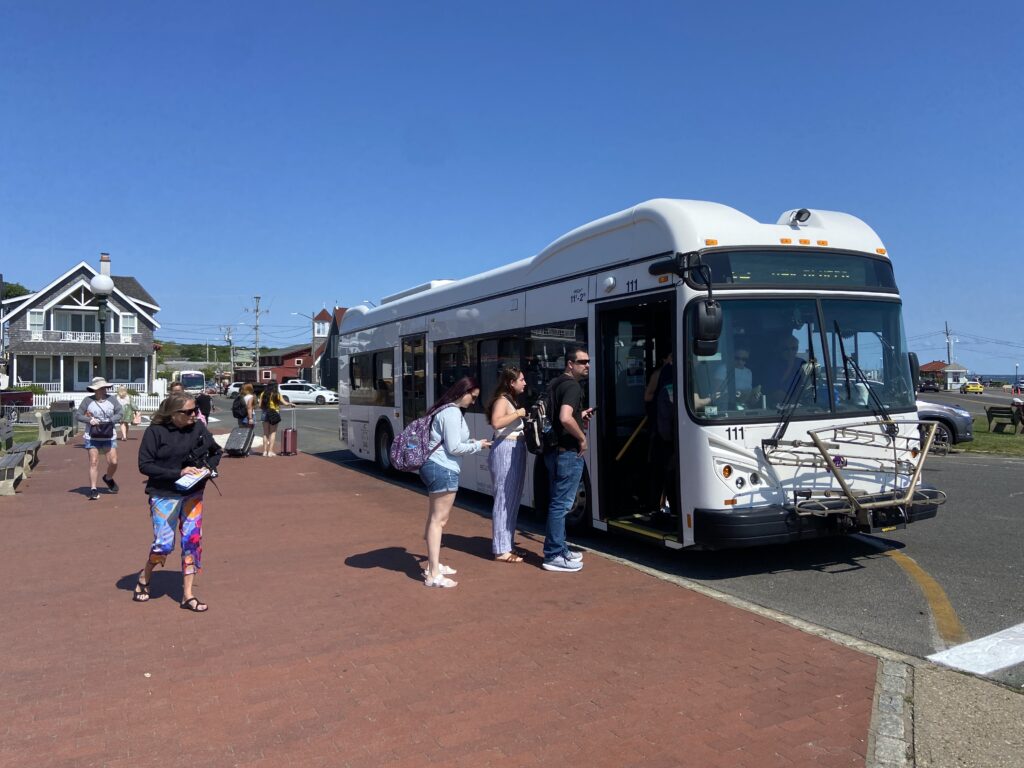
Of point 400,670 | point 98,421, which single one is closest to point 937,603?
point 400,670

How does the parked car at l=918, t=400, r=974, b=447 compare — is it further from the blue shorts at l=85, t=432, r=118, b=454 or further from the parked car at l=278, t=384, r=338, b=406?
the parked car at l=278, t=384, r=338, b=406

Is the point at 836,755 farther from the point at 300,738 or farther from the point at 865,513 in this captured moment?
the point at 865,513

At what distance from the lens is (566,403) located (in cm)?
661

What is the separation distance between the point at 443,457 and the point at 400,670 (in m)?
A: 2.02

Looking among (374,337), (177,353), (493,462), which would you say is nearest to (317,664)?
(493,462)

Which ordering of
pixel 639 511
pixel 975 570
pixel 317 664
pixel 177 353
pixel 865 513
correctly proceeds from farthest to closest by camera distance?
1. pixel 177 353
2. pixel 639 511
3. pixel 975 570
4. pixel 865 513
5. pixel 317 664

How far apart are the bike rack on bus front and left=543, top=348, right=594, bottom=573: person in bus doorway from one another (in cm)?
159

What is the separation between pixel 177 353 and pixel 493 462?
178402mm

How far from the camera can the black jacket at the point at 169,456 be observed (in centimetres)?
569

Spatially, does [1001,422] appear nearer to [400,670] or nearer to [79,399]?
[400,670]

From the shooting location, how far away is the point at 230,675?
458 cm

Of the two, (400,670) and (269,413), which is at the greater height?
(269,413)

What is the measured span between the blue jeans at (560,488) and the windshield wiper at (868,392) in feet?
7.98

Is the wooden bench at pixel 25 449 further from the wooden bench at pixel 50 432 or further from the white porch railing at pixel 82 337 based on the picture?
the white porch railing at pixel 82 337
